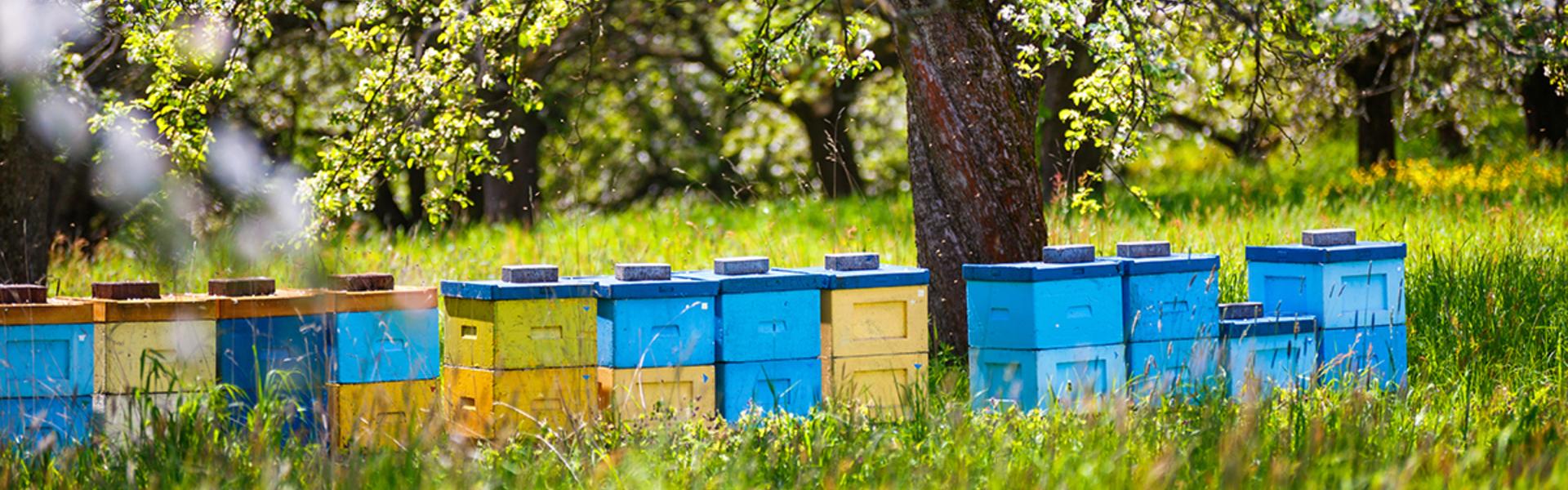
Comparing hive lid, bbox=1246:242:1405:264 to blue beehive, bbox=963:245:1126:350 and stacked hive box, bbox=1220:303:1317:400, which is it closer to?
stacked hive box, bbox=1220:303:1317:400

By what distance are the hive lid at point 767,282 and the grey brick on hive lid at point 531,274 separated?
16.3 inches

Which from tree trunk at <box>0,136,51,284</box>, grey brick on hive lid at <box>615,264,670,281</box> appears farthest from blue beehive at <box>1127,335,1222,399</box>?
tree trunk at <box>0,136,51,284</box>

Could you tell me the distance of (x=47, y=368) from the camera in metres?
4.06

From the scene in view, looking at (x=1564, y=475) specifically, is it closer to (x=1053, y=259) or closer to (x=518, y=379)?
(x=1053, y=259)

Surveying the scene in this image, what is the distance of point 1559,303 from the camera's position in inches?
244

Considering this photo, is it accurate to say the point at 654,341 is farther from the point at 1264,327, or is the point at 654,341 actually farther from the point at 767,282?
the point at 1264,327

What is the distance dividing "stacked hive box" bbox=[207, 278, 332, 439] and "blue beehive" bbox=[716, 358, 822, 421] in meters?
1.16

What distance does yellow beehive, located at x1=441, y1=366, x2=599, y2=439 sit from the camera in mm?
4352

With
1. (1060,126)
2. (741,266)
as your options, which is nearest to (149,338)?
(741,266)

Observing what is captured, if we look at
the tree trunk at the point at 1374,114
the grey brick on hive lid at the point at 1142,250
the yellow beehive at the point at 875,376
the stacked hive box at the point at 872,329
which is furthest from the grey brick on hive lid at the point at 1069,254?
the tree trunk at the point at 1374,114

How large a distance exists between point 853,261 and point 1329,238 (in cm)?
173

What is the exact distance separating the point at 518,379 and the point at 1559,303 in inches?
172

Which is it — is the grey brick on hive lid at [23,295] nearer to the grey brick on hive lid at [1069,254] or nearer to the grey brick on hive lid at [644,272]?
the grey brick on hive lid at [644,272]

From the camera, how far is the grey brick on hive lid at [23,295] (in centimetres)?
414
